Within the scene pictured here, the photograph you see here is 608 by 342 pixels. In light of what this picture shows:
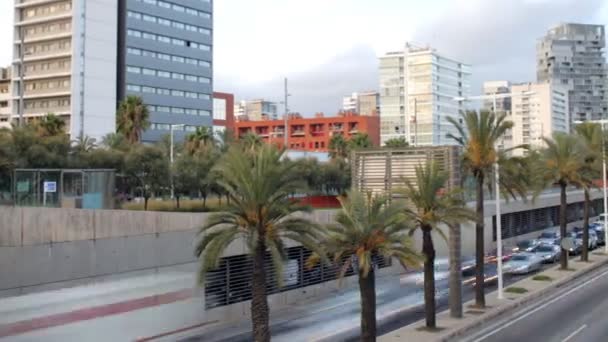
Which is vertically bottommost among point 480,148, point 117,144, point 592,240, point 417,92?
point 592,240

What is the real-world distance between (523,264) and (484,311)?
1435 cm

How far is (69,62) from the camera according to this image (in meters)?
90.2

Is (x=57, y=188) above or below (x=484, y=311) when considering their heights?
above

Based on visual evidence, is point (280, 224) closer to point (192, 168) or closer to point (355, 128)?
point (192, 168)

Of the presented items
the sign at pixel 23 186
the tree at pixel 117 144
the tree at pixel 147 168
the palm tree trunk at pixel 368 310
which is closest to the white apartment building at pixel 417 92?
the tree at pixel 117 144

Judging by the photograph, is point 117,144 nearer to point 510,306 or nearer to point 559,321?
point 510,306

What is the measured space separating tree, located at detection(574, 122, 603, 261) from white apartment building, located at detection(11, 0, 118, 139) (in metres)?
66.1

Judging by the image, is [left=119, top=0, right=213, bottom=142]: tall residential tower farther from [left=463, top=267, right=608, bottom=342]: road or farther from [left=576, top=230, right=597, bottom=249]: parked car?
[left=463, top=267, right=608, bottom=342]: road

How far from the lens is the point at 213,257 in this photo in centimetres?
1678

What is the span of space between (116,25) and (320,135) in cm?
6069

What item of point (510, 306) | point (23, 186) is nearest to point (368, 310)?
point (510, 306)

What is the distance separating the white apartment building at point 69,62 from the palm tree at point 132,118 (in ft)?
37.5

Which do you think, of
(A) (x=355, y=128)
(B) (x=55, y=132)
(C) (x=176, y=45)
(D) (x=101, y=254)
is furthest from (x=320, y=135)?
(D) (x=101, y=254)

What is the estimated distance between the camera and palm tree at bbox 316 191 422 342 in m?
19.2
